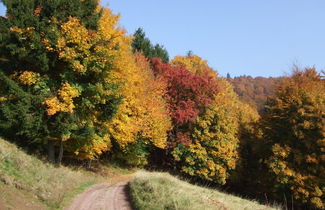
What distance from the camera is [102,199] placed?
45.3ft

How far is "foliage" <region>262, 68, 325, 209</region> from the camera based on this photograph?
27.2 m

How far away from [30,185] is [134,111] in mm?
15856

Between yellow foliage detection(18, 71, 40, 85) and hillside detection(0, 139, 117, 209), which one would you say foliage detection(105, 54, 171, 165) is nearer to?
yellow foliage detection(18, 71, 40, 85)

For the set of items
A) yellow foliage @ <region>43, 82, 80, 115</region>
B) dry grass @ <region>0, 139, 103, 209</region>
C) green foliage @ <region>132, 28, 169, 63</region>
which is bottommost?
dry grass @ <region>0, 139, 103, 209</region>

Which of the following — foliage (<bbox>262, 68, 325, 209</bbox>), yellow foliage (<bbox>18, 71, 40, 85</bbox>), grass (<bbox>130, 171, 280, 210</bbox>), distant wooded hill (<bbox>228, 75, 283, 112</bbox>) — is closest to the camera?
grass (<bbox>130, 171, 280, 210</bbox>)

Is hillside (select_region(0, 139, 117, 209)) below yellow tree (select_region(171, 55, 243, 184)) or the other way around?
below

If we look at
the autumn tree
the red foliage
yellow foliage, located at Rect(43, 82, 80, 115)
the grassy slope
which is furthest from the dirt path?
the red foliage

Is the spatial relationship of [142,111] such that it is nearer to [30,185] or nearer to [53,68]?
[53,68]

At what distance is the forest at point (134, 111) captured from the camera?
17.2 metres

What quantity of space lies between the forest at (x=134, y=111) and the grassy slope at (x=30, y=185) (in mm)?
2727

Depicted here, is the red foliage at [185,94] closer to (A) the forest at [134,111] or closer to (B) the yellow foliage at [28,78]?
(A) the forest at [134,111]

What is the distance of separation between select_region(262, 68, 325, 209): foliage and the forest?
0.09 metres

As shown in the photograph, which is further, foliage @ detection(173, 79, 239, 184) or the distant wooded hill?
the distant wooded hill

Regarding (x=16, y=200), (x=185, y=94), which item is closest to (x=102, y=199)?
(x=16, y=200)
